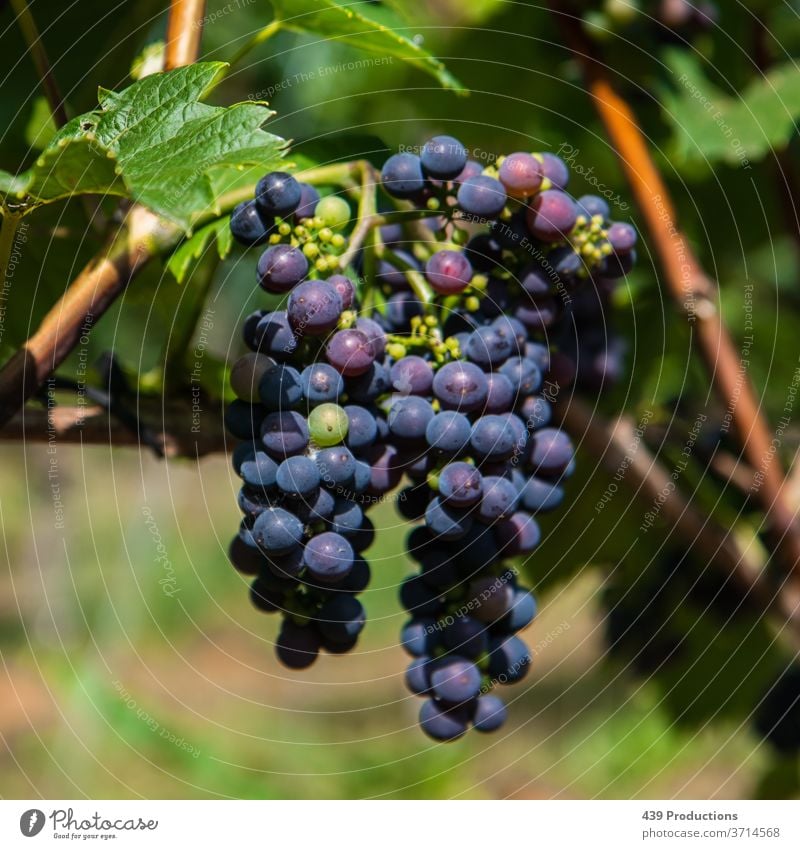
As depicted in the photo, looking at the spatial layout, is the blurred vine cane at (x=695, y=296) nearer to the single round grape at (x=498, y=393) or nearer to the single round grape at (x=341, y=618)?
the single round grape at (x=498, y=393)

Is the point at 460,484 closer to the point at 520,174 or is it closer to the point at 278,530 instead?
the point at 278,530

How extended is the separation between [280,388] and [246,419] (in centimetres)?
5

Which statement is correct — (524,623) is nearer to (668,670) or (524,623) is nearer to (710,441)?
(710,441)

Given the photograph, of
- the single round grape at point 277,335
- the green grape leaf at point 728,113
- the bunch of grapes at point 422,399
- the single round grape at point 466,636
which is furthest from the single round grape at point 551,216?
the green grape leaf at point 728,113

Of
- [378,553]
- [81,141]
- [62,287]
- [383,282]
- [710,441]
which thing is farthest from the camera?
[378,553]

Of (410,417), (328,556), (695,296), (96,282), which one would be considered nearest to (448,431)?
(410,417)

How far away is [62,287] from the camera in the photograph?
98cm

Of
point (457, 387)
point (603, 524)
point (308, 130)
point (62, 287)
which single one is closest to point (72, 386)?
point (62, 287)

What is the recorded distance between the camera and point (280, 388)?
27.5 inches

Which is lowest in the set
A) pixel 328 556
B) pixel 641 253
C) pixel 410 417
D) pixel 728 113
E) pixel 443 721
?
pixel 443 721

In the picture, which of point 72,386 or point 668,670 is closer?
point 72,386

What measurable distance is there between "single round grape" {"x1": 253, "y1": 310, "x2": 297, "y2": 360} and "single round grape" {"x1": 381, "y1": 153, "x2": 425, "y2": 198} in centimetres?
15

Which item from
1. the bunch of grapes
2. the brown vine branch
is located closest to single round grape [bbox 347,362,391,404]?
the bunch of grapes

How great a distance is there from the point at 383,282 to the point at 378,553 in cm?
254
